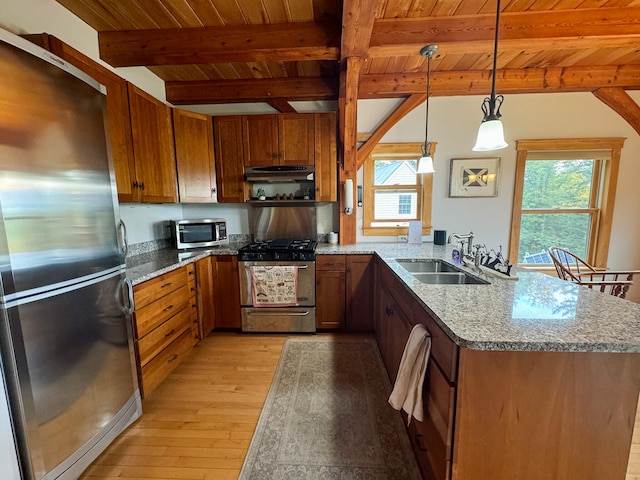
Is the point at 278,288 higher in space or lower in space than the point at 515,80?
lower

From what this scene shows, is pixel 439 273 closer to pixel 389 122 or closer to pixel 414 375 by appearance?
pixel 414 375

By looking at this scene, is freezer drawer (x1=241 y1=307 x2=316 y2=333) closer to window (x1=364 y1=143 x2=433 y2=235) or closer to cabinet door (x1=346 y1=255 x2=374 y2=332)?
cabinet door (x1=346 y1=255 x2=374 y2=332)

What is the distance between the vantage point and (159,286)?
1.92 m

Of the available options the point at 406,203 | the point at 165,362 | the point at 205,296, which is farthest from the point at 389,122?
the point at 165,362

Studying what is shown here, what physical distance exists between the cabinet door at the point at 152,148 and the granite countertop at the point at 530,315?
933mm

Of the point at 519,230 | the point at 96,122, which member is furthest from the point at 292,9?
the point at 519,230

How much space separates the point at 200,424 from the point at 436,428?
1.45m

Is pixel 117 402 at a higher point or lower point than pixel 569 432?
lower

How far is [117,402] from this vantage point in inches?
59.2

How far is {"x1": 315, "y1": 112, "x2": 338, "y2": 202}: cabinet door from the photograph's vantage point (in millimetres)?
2799

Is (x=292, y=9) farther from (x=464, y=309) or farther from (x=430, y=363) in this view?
(x=430, y=363)

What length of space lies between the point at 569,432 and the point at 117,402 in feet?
7.09

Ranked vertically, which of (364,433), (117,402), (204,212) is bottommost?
(364,433)

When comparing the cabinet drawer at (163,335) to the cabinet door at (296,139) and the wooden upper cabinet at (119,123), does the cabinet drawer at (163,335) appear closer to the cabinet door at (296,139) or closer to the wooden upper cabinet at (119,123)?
the wooden upper cabinet at (119,123)
